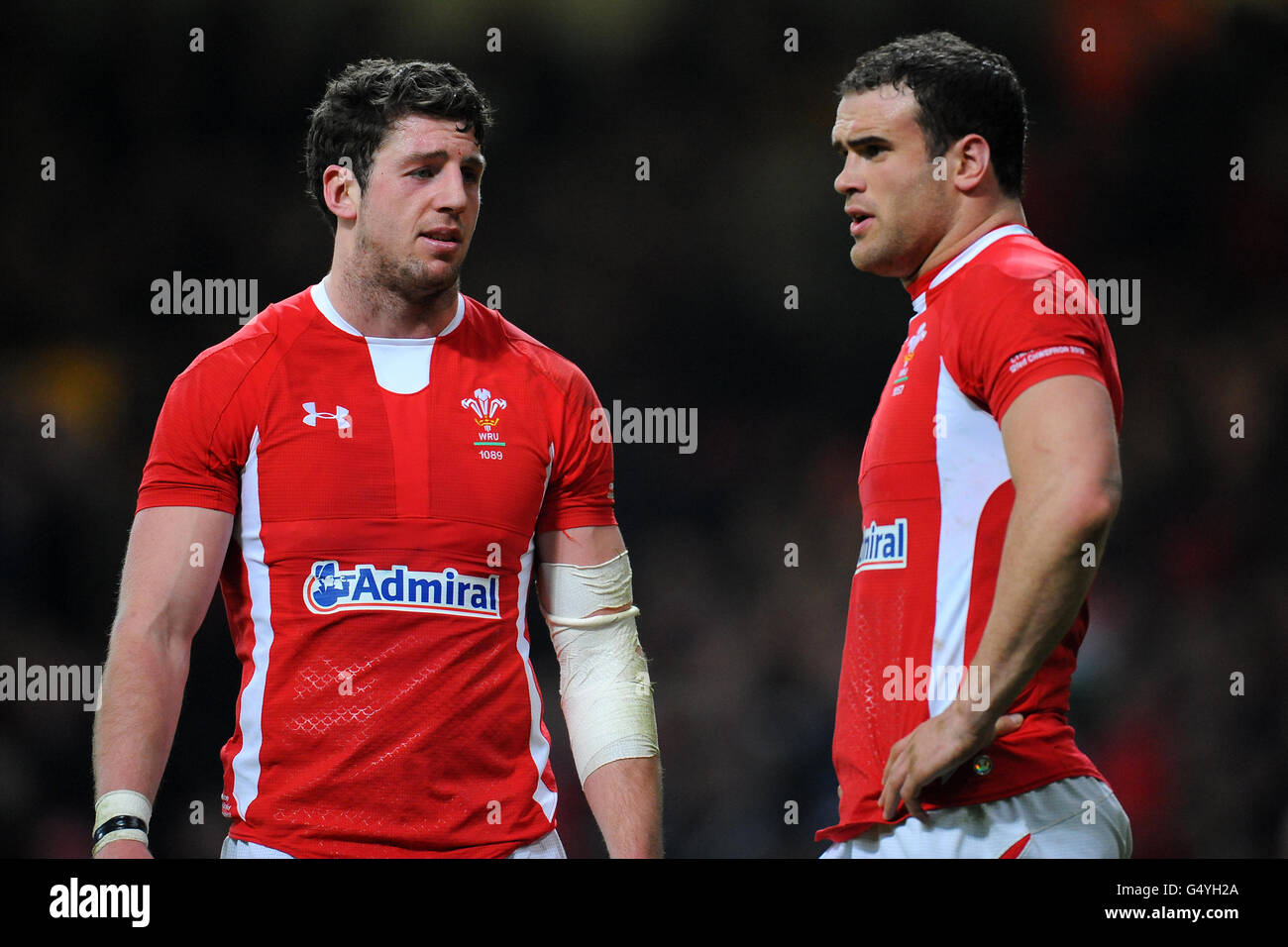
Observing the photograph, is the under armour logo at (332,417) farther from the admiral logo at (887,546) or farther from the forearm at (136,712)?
the admiral logo at (887,546)

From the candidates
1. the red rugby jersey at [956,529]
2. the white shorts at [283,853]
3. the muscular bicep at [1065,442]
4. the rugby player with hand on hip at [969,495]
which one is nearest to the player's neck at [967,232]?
the rugby player with hand on hip at [969,495]

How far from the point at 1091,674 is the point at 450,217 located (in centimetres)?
345

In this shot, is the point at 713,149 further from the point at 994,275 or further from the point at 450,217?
the point at 994,275

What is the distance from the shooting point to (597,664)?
3088 millimetres

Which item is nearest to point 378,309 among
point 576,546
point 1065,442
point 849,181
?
point 576,546

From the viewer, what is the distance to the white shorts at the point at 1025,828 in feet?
8.30

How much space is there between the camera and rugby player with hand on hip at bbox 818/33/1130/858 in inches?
92.3

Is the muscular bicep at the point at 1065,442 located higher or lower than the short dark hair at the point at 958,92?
lower

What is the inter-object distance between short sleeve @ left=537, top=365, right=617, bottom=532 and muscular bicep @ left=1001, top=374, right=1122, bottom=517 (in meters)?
1.00

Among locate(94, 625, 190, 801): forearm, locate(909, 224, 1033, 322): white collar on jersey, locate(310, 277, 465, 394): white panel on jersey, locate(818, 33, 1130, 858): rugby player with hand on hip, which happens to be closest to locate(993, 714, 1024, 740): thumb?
locate(818, 33, 1130, 858): rugby player with hand on hip

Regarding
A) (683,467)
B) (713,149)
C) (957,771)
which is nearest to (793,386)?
(683,467)

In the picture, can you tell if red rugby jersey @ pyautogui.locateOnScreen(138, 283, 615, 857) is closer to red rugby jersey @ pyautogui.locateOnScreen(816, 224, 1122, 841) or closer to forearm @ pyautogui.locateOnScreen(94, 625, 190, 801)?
forearm @ pyautogui.locateOnScreen(94, 625, 190, 801)

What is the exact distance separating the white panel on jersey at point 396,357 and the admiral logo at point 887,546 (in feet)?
3.31

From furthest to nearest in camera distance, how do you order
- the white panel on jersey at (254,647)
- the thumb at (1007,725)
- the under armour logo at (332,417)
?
1. the under armour logo at (332,417)
2. the white panel on jersey at (254,647)
3. the thumb at (1007,725)
